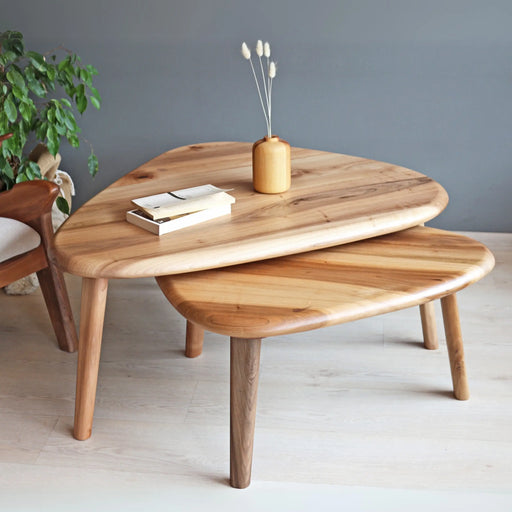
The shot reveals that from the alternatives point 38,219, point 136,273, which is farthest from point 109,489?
point 38,219

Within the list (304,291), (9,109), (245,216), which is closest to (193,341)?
(245,216)

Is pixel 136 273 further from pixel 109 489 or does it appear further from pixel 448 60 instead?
pixel 448 60

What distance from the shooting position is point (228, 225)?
63.6 inches

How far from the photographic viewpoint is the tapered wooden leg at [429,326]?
1965 millimetres

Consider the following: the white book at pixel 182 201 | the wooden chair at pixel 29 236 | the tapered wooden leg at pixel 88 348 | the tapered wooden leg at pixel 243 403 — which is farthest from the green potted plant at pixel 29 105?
the tapered wooden leg at pixel 243 403

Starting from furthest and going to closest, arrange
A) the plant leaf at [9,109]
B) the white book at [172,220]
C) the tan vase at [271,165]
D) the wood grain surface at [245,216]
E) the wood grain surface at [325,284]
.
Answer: the plant leaf at [9,109], the tan vase at [271,165], the white book at [172,220], the wood grain surface at [245,216], the wood grain surface at [325,284]

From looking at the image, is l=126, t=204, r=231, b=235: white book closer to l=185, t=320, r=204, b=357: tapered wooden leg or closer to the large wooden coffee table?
the large wooden coffee table

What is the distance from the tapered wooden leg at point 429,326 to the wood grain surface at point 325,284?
0.35m

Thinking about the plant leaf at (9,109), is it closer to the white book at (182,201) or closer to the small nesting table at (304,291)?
the white book at (182,201)

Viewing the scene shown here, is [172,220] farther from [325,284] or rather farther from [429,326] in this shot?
[429,326]

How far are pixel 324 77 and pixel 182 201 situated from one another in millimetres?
1243

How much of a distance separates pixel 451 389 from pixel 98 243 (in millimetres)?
1041

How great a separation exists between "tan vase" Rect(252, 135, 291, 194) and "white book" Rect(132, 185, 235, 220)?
0.12 m

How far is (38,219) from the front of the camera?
1.86 meters
